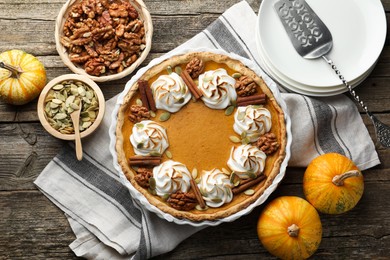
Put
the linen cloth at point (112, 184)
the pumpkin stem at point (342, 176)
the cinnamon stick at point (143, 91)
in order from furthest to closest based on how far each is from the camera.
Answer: the linen cloth at point (112, 184)
the cinnamon stick at point (143, 91)
the pumpkin stem at point (342, 176)

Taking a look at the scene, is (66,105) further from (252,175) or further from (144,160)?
(252,175)

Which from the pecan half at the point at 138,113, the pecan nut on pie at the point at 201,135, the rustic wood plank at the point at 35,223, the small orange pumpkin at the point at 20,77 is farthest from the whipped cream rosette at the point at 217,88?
the rustic wood plank at the point at 35,223

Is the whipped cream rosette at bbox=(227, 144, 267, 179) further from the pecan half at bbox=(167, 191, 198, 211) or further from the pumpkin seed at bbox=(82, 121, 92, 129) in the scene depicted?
the pumpkin seed at bbox=(82, 121, 92, 129)

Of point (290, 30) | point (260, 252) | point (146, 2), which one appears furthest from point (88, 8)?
point (260, 252)

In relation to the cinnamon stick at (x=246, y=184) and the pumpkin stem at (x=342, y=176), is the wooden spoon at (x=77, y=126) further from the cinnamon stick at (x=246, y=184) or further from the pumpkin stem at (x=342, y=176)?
the pumpkin stem at (x=342, y=176)

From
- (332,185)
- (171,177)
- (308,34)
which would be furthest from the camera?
(308,34)

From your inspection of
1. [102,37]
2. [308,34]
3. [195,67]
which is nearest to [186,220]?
[195,67]
